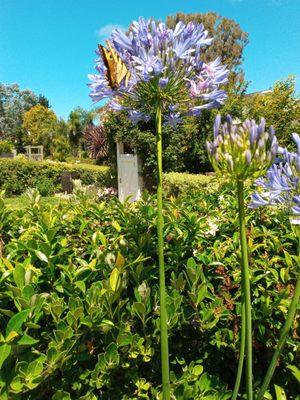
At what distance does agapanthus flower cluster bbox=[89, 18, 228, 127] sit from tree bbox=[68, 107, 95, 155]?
47.4 meters

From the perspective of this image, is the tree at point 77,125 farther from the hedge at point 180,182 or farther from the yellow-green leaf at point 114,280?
the yellow-green leaf at point 114,280

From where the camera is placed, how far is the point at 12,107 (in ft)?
245

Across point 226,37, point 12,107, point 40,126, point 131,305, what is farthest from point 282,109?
point 12,107

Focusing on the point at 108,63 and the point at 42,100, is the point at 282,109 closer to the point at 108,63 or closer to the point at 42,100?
the point at 108,63

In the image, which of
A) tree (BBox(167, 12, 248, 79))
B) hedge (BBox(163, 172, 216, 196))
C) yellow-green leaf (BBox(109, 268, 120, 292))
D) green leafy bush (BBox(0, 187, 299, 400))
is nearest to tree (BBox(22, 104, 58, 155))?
tree (BBox(167, 12, 248, 79))

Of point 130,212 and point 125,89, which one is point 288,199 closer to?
point 125,89

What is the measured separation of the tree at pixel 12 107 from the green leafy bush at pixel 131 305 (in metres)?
72.9

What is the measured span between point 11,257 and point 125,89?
0.91m

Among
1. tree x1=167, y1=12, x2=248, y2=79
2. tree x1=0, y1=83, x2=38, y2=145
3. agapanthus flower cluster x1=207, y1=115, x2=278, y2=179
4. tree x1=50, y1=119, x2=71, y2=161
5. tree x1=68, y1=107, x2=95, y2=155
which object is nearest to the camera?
agapanthus flower cluster x1=207, y1=115, x2=278, y2=179

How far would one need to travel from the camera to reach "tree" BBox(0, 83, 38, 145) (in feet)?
236

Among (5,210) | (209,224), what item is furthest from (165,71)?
(5,210)

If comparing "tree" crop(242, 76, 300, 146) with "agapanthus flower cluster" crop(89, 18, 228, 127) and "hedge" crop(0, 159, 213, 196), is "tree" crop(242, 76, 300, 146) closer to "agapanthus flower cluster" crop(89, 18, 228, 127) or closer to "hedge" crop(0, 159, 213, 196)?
"hedge" crop(0, 159, 213, 196)

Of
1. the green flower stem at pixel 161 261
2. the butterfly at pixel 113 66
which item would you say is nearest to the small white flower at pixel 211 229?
the green flower stem at pixel 161 261

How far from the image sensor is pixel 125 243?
1.68m
